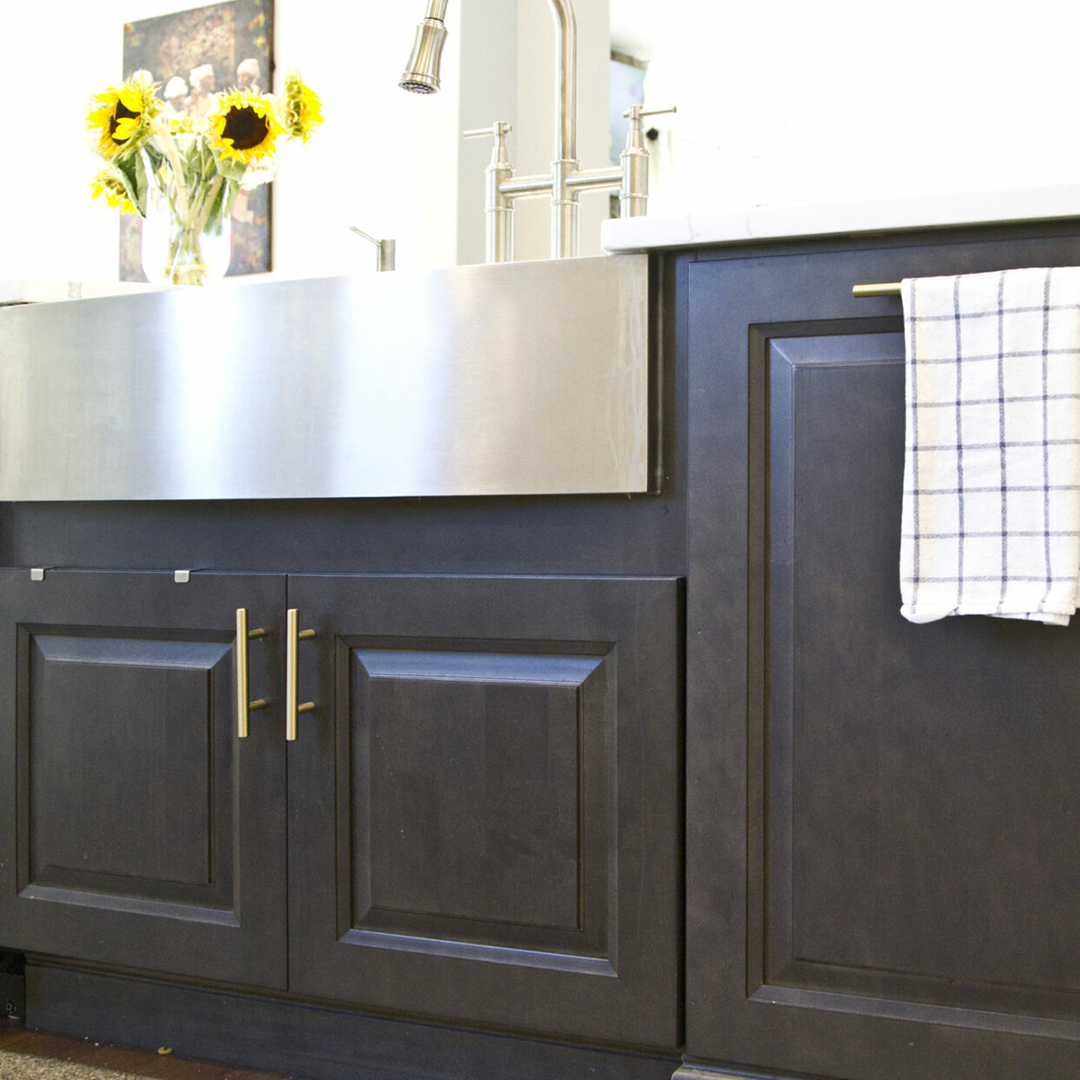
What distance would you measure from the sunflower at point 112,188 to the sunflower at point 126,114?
8 cm

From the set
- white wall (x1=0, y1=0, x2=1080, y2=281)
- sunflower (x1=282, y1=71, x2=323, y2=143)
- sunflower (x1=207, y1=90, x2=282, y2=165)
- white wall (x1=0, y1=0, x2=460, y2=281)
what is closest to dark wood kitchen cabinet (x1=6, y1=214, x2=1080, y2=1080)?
white wall (x1=0, y1=0, x2=1080, y2=281)

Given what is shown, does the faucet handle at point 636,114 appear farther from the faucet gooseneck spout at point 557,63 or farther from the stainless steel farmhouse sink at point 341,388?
the stainless steel farmhouse sink at point 341,388

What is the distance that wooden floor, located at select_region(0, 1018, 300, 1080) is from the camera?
125cm

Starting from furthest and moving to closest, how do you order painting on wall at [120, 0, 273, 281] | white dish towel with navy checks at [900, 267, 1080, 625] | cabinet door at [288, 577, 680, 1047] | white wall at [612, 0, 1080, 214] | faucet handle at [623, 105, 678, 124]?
white wall at [612, 0, 1080, 214] → painting on wall at [120, 0, 273, 281] → faucet handle at [623, 105, 678, 124] → cabinet door at [288, 577, 680, 1047] → white dish towel with navy checks at [900, 267, 1080, 625]

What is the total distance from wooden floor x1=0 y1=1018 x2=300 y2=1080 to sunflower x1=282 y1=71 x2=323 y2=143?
1.22 m

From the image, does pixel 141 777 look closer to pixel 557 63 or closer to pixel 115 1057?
pixel 115 1057

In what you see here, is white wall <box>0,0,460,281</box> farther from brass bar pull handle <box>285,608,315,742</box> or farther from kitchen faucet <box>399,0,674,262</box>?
brass bar pull handle <box>285,608,315,742</box>

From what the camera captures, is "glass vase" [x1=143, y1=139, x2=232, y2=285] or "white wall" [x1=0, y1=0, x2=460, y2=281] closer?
"glass vase" [x1=143, y1=139, x2=232, y2=285]

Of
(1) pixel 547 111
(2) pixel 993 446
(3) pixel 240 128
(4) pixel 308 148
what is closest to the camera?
(2) pixel 993 446

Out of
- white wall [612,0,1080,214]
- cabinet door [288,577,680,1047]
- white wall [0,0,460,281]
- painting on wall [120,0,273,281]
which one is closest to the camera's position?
cabinet door [288,577,680,1047]

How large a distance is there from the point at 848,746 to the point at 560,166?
841mm

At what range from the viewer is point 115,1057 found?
1296 millimetres

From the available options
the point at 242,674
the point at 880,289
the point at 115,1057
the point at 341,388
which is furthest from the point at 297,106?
the point at 115,1057

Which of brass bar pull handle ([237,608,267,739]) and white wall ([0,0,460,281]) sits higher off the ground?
white wall ([0,0,460,281])
